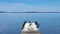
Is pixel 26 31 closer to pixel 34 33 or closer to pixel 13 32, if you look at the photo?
pixel 34 33

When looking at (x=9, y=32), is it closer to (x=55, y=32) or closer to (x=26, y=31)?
(x=55, y=32)

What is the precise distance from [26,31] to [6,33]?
1679mm

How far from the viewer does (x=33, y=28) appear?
3123mm

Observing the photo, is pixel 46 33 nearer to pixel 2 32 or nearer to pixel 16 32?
pixel 16 32

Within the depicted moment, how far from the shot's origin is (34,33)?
3.03 metres

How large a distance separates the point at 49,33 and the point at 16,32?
33.6 inches

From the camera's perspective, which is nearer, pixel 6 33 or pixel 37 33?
pixel 37 33

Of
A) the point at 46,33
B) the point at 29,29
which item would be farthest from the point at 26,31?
the point at 46,33

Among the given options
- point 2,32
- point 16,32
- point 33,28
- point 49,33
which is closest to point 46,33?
point 49,33

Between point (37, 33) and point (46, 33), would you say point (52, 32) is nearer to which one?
point (46, 33)

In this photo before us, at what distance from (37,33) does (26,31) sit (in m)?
0.19

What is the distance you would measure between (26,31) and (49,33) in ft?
5.41

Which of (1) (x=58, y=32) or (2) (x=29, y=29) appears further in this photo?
(1) (x=58, y=32)

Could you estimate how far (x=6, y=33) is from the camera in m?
4.65
